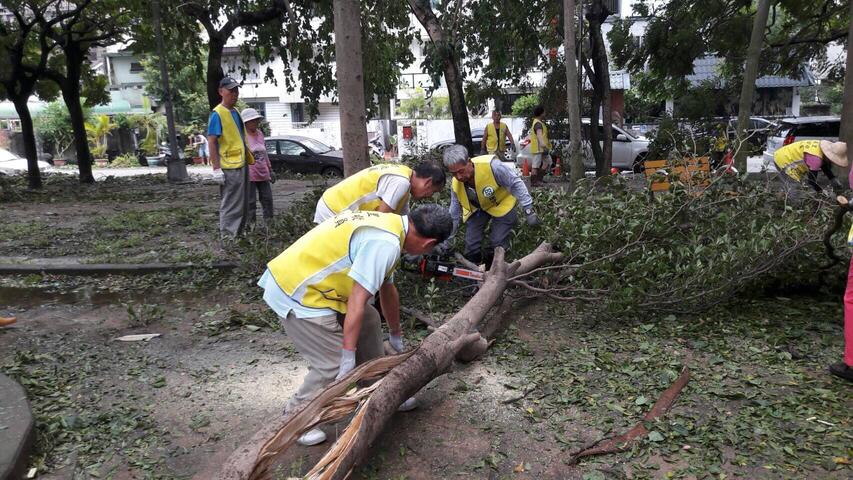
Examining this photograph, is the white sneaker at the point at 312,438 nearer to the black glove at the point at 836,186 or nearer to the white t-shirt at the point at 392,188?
the white t-shirt at the point at 392,188

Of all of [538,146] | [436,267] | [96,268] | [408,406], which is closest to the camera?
[408,406]

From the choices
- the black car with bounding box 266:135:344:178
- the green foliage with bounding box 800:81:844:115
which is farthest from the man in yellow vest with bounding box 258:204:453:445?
the green foliage with bounding box 800:81:844:115

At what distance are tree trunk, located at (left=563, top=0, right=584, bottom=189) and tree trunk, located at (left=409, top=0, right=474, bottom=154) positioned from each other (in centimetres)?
226

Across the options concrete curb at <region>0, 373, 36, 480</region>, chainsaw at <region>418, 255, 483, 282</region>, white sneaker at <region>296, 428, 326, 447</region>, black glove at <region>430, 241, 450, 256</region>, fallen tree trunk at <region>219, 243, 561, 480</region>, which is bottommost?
white sneaker at <region>296, 428, 326, 447</region>

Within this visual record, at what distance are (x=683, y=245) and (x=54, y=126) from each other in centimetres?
3360

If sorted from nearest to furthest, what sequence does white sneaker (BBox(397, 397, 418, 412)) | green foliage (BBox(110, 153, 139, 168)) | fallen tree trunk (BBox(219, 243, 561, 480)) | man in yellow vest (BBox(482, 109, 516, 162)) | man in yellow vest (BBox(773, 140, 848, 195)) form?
fallen tree trunk (BBox(219, 243, 561, 480)), white sneaker (BBox(397, 397, 418, 412)), man in yellow vest (BBox(773, 140, 848, 195)), man in yellow vest (BBox(482, 109, 516, 162)), green foliage (BBox(110, 153, 139, 168))

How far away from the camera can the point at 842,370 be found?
371 cm

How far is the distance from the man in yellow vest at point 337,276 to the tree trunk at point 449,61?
7414mm

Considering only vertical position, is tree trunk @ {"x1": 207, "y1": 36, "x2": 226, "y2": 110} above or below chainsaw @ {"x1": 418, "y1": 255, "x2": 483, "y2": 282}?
above

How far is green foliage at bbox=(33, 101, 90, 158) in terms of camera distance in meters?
31.8

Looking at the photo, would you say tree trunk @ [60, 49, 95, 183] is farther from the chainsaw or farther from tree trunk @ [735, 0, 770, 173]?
tree trunk @ [735, 0, 770, 173]

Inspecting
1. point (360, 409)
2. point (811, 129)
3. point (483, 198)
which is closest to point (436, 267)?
point (483, 198)

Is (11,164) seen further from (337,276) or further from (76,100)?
(337,276)

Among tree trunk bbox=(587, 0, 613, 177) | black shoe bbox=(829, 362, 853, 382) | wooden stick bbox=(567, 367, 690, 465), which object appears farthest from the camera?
tree trunk bbox=(587, 0, 613, 177)
